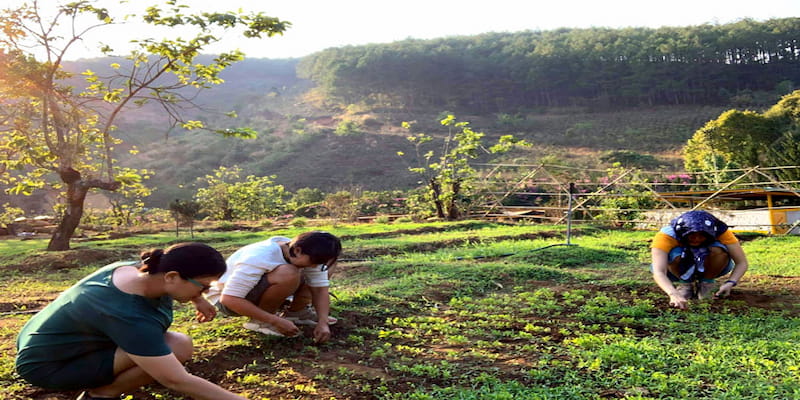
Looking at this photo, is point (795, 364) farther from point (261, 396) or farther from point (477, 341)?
point (261, 396)

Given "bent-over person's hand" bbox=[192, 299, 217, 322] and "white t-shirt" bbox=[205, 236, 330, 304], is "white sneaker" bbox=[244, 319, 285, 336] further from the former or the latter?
"bent-over person's hand" bbox=[192, 299, 217, 322]

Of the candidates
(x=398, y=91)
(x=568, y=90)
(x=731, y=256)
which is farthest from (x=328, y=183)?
(x=731, y=256)

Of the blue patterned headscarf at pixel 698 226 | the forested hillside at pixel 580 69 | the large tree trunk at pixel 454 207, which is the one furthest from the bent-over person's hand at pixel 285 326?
the forested hillside at pixel 580 69

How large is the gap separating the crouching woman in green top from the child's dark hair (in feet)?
3.09

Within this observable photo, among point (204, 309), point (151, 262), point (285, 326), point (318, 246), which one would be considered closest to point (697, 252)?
point (318, 246)

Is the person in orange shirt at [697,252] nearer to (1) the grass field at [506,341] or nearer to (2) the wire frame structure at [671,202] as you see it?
(1) the grass field at [506,341]

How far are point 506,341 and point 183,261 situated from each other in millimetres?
2250

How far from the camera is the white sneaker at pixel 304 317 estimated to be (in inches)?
150

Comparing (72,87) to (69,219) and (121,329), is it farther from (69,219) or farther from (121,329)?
(121,329)

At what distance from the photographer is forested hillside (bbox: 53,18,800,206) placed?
122 ft

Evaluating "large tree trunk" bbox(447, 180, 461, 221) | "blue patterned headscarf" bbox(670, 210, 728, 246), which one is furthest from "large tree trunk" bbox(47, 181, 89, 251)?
"large tree trunk" bbox(447, 180, 461, 221)

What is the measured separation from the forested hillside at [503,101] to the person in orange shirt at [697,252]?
26.5m

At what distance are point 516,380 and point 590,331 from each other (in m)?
1.19

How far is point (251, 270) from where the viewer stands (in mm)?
3232
